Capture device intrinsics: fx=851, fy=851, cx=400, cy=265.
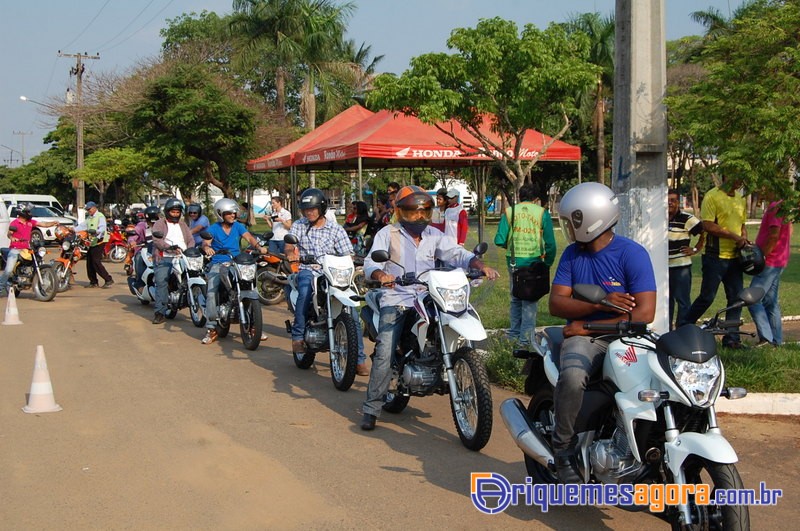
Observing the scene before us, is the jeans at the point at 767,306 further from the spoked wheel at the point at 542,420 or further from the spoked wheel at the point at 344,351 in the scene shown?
the spoked wheel at the point at 542,420

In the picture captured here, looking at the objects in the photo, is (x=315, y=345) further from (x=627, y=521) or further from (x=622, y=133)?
(x=627, y=521)

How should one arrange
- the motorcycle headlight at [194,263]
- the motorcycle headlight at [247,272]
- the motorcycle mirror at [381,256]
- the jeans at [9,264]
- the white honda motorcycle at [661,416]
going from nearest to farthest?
the white honda motorcycle at [661,416] < the motorcycle mirror at [381,256] < the motorcycle headlight at [247,272] < the motorcycle headlight at [194,263] < the jeans at [9,264]

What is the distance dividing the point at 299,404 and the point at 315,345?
1053mm

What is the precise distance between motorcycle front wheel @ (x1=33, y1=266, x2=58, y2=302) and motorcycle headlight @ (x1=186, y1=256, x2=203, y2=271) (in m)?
5.05

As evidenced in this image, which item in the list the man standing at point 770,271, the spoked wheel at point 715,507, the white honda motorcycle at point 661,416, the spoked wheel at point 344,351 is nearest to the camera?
the spoked wheel at point 715,507

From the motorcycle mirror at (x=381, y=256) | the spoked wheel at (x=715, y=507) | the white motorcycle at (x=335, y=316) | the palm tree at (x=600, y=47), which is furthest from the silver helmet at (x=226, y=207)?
the palm tree at (x=600, y=47)

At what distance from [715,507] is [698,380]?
1.80ft

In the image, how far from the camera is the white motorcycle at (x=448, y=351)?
19.2 feet

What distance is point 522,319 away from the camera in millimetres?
8938

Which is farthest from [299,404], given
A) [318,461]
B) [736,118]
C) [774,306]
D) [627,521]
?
[774,306]

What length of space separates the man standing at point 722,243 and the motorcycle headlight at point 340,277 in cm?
373

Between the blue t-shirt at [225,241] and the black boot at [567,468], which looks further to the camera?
the blue t-shirt at [225,241]

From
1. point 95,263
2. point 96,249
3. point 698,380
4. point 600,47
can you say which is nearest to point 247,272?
point 698,380

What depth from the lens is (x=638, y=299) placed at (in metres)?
4.57
